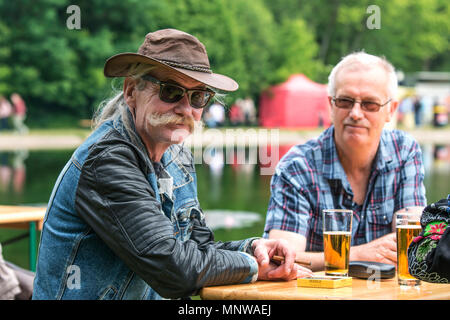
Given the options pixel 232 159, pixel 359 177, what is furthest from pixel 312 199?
pixel 232 159

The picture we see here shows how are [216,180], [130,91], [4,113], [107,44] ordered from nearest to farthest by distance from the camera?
1. [130,91]
2. [216,180]
3. [4,113]
4. [107,44]

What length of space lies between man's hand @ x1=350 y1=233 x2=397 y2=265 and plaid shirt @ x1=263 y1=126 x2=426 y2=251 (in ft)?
1.43

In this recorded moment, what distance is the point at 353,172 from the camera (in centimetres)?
380

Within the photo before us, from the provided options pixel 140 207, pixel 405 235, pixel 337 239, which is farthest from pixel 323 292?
pixel 140 207

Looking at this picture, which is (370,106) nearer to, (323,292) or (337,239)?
(337,239)

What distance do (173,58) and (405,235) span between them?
108 centimetres

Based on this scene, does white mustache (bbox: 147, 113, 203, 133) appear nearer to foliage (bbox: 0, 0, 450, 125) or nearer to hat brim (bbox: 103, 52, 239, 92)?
hat brim (bbox: 103, 52, 239, 92)

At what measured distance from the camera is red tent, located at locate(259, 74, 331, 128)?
4338 cm

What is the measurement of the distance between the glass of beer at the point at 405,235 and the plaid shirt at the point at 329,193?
100 cm

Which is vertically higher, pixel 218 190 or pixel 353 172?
pixel 353 172

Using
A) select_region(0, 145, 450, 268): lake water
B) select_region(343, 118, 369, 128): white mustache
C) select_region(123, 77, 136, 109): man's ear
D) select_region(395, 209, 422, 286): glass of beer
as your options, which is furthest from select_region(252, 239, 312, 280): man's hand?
select_region(0, 145, 450, 268): lake water
